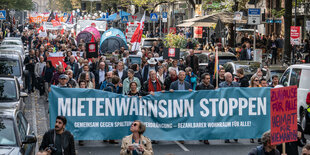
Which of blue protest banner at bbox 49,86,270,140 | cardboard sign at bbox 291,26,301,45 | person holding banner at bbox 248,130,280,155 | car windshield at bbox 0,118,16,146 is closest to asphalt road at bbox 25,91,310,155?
blue protest banner at bbox 49,86,270,140

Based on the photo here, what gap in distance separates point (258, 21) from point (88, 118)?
17.9 metres

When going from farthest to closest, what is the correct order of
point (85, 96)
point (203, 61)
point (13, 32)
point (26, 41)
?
1. point (13, 32)
2. point (26, 41)
3. point (203, 61)
4. point (85, 96)

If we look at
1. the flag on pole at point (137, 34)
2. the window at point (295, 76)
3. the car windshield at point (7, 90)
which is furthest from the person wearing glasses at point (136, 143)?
the flag on pole at point (137, 34)

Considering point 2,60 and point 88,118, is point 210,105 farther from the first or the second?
point 2,60

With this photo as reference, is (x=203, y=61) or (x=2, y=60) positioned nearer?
(x=2, y=60)

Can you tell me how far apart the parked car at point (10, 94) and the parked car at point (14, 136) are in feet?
13.0

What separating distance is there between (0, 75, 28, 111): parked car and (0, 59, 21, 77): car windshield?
16.7 feet

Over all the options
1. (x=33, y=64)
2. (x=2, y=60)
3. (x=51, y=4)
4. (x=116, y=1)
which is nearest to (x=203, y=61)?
(x=33, y=64)

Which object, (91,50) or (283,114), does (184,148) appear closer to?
(283,114)

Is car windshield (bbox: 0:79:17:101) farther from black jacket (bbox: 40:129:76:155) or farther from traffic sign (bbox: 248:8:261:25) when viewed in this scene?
traffic sign (bbox: 248:8:261:25)

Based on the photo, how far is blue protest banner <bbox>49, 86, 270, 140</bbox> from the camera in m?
13.2

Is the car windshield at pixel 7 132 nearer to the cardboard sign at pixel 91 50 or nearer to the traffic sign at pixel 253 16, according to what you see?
the cardboard sign at pixel 91 50

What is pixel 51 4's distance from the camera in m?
191

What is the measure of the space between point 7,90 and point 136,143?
7.90m
